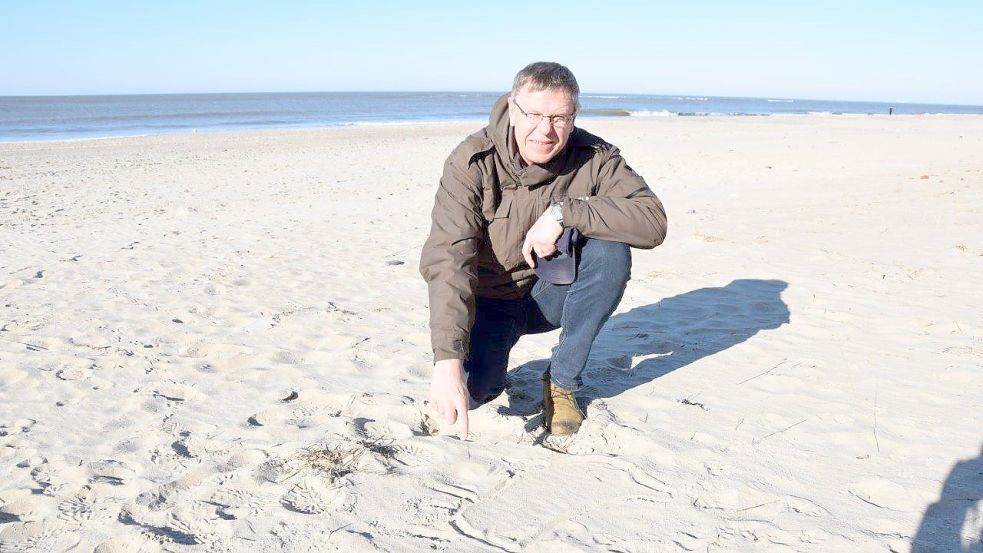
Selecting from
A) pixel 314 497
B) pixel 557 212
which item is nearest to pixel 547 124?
pixel 557 212

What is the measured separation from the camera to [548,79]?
8.02 feet

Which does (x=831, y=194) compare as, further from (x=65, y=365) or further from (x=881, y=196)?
(x=65, y=365)

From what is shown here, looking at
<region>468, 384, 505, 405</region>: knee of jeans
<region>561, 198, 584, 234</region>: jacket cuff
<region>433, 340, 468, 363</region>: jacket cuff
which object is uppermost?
<region>561, 198, 584, 234</region>: jacket cuff

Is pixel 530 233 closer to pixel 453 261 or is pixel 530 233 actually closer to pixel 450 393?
pixel 453 261

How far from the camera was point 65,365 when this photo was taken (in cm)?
339

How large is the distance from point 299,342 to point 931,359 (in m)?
3.15

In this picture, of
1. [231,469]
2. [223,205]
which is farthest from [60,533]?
[223,205]

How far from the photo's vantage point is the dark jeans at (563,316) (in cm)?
268

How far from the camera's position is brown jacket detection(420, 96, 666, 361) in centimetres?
242

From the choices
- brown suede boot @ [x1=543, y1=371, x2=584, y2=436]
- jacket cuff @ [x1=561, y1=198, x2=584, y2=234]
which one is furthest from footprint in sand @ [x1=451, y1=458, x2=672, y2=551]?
jacket cuff @ [x1=561, y1=198, x2=584, y2=234]

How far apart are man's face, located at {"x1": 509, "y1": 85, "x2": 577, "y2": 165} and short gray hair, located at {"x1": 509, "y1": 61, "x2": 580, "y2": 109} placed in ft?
0.06

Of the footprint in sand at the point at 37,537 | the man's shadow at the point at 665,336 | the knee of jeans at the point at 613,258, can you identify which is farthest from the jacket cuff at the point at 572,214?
the footprint in sand at the point at 37,537

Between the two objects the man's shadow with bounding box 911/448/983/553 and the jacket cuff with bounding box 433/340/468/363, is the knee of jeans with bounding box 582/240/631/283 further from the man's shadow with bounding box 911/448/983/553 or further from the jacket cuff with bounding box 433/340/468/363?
the man's shadow with bounding box 911/448/983/553

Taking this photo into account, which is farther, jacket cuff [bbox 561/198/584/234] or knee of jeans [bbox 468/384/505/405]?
knee of jeans [bbox 468/384/505/405]
